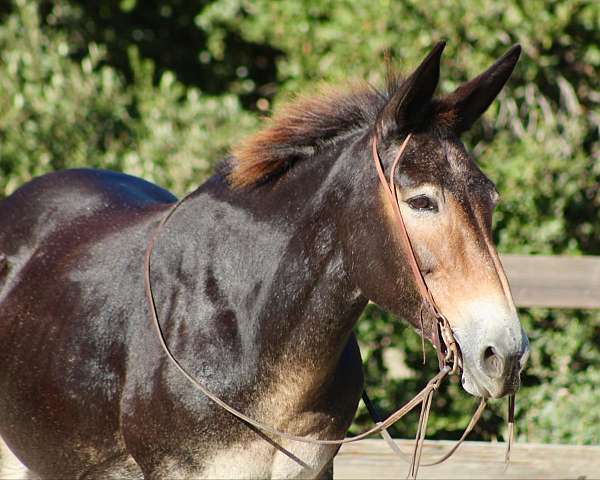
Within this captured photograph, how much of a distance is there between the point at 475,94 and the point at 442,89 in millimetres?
3843

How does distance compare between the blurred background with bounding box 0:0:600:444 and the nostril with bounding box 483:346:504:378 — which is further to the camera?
the blurred background with bounding box 0:0:600:444

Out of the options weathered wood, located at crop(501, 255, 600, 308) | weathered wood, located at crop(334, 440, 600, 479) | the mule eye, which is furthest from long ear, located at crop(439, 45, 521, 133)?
weathered wood, located at crop(501, 255, 600, 308)

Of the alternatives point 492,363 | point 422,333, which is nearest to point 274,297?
point 422,333

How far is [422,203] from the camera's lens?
2.38 meters

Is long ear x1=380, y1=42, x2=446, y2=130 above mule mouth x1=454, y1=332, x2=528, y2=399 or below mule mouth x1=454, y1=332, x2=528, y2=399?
above

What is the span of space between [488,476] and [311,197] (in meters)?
2.07

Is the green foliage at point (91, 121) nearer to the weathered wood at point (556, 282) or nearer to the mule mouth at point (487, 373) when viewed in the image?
the weathered wood at point (556, 282)

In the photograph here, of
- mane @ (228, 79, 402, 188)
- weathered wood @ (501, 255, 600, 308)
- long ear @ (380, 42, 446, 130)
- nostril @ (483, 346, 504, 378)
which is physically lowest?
weathered wood @ (501, 255, 600, 308)

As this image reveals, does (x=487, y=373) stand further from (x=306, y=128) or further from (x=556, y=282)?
(x=556, y=282)

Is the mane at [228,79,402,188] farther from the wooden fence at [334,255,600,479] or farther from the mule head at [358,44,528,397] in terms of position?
the wooden fence at [334,255,600,479]

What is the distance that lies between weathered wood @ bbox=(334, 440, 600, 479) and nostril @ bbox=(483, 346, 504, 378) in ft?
6.72

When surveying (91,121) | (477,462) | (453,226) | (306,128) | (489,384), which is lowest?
(477,462)

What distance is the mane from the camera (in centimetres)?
273

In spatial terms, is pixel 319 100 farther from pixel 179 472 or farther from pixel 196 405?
pixel 179 472
